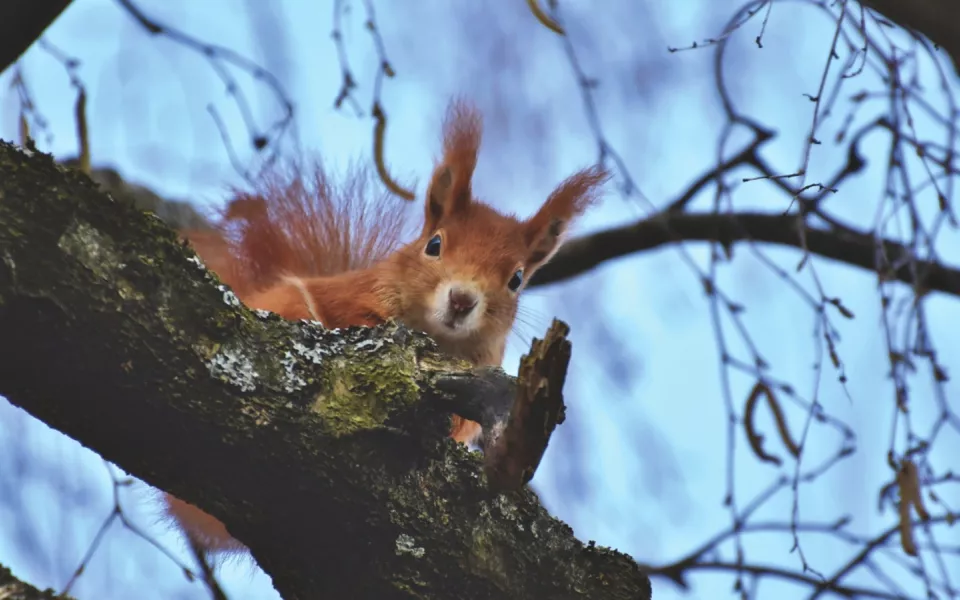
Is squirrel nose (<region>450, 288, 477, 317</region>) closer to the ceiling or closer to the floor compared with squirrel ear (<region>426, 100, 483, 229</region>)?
closer to the floor

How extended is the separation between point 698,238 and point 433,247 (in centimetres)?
79

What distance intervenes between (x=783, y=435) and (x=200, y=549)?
1008mm

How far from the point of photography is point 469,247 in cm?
201

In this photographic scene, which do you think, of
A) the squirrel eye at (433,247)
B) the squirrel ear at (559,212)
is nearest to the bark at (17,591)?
the squirrel eye at (433,247)

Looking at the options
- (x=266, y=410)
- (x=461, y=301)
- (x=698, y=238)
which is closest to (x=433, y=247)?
(x=461, y=301)

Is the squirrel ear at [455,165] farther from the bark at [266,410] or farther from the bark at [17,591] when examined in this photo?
the bark at [17,591]

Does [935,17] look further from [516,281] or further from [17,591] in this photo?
[516,281]

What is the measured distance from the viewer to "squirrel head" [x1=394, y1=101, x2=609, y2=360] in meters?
1.94

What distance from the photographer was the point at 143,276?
42.9 inches

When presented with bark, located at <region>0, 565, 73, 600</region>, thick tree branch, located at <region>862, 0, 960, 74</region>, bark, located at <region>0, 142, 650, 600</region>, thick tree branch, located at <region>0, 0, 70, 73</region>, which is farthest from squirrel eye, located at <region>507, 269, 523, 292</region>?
thick tree branch, located at <region>862, 0, 960, 74</region>

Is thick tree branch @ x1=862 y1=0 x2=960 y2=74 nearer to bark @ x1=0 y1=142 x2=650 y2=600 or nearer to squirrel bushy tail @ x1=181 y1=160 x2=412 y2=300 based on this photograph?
bark @ x1=0 y1=142 x2=650 y2=600

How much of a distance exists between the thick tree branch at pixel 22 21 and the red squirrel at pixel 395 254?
1.93 feet

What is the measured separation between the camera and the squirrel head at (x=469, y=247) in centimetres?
194

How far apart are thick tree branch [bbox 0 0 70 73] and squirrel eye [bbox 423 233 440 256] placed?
770 mm
